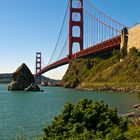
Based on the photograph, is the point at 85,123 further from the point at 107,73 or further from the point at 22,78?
the point at 107,73

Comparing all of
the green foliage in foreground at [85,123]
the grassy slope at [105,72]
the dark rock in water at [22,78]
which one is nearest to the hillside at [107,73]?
the grassy slope at [105,72]

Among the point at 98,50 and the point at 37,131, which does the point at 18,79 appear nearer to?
the point at 98,50

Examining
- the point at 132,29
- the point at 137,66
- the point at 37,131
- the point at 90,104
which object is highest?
the point at 132,29

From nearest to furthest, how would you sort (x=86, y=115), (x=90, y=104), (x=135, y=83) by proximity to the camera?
1. (x=86, y=115)
2. (x=90, y=104)
3. (x=135, y=83)

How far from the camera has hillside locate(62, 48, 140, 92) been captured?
9506 centimetres

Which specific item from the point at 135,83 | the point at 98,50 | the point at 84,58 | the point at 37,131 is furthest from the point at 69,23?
the point at 37,131

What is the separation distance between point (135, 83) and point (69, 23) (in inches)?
2076

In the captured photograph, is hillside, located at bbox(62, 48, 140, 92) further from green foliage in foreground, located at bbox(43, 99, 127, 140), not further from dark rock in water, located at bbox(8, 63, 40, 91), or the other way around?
green foliage in foreground, located at bbox(43, 99, 127, 140)

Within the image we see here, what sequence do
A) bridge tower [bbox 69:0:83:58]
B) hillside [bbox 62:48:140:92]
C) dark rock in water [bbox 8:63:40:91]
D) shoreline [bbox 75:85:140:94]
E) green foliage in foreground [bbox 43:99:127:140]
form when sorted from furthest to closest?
1. bridge tower [bbox 69:0:83:58]
2. dark rock in water [bbox 8:63:40:91]
3. hillside [bbox 62:48:140:92]
4. shoreline [bbox 75:85:140:94]
5. green foliage in foreground [bbox 43:99:127:140]

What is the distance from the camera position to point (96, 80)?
10888 cm

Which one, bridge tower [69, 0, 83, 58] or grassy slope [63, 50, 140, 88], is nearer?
grassy slope [63, 50, 140, 88]

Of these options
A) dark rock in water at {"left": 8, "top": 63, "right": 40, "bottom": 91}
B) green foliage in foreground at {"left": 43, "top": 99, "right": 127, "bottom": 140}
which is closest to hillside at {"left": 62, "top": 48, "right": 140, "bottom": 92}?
dark rock in water at {"left": 8, "top": 63, "right": 40, "bottom": 91}

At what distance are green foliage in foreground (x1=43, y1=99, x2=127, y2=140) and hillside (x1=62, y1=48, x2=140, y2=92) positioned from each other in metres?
63.3

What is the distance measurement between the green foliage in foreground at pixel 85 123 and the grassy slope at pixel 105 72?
6832 cm
